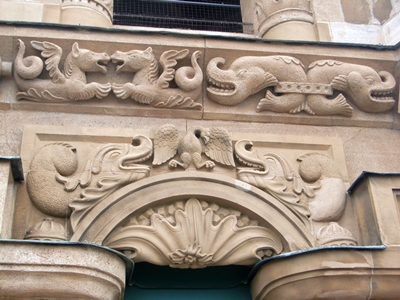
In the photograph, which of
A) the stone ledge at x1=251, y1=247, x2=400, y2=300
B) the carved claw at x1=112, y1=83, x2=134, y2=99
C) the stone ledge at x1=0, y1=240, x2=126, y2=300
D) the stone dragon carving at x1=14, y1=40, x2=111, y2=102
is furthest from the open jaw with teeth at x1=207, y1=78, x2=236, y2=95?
the stone ledge at x1=0, y1=240, x2=126, y2=300

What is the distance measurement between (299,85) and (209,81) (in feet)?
1.98

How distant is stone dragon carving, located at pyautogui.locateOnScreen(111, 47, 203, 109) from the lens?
3789 millimetres

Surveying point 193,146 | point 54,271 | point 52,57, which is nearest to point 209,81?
point 193,146

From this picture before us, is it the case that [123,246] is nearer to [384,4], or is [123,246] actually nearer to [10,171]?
[10,171]

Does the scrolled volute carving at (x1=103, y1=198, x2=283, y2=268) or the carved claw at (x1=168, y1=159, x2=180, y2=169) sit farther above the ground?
the carved claw at (x1=168, y1=159, x2=180, y2=169)

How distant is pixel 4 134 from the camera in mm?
3639

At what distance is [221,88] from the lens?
12.8ft

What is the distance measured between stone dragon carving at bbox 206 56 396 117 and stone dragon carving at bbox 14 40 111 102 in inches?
30.1

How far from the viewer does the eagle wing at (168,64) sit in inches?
150

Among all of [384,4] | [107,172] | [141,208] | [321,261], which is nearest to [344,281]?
[321,261]

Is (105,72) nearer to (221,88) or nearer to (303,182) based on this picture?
(221,88)

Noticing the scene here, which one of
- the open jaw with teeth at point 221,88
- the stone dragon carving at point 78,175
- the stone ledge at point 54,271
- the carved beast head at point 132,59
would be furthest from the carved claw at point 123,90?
the stone ledge at point 54,271

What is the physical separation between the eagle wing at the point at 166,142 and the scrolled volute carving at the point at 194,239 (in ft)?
1.06

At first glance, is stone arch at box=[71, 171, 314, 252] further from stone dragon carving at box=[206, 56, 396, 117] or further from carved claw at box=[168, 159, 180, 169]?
stone dragon carving at box=[206, 56, 396, 117]
